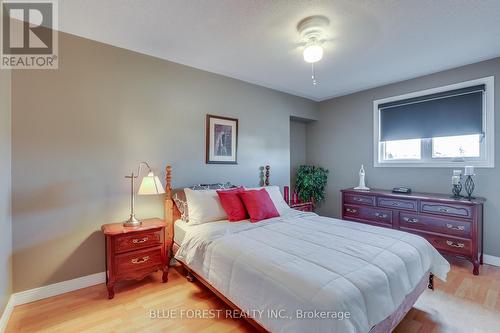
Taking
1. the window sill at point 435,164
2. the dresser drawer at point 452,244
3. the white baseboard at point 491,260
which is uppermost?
the window sill at point 435,164

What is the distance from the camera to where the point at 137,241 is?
2316 millimetres

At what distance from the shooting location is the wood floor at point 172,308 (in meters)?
1.79

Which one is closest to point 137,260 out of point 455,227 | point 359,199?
point 359,199

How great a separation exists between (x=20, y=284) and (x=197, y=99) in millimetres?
2662

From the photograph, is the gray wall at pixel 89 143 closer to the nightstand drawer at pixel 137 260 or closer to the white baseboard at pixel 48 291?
the white baseboard at pixel 48 291

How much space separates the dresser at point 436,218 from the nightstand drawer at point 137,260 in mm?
3021

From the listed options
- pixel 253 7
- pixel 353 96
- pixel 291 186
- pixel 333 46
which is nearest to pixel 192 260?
pixel 253 7

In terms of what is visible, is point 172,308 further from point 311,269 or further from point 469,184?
point 469,184

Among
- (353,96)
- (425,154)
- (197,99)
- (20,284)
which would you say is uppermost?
(353,96)

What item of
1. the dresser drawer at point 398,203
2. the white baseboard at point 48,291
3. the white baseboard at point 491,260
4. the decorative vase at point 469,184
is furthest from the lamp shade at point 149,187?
the white baseboard at point 491,260

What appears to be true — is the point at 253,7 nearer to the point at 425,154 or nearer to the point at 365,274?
the point at 365,274

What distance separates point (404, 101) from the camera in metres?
3.67

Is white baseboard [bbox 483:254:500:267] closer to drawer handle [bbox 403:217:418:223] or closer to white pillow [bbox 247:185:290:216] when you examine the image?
drawer handle [bbox 403:217:418:223]

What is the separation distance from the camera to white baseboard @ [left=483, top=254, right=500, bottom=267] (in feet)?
9.46
